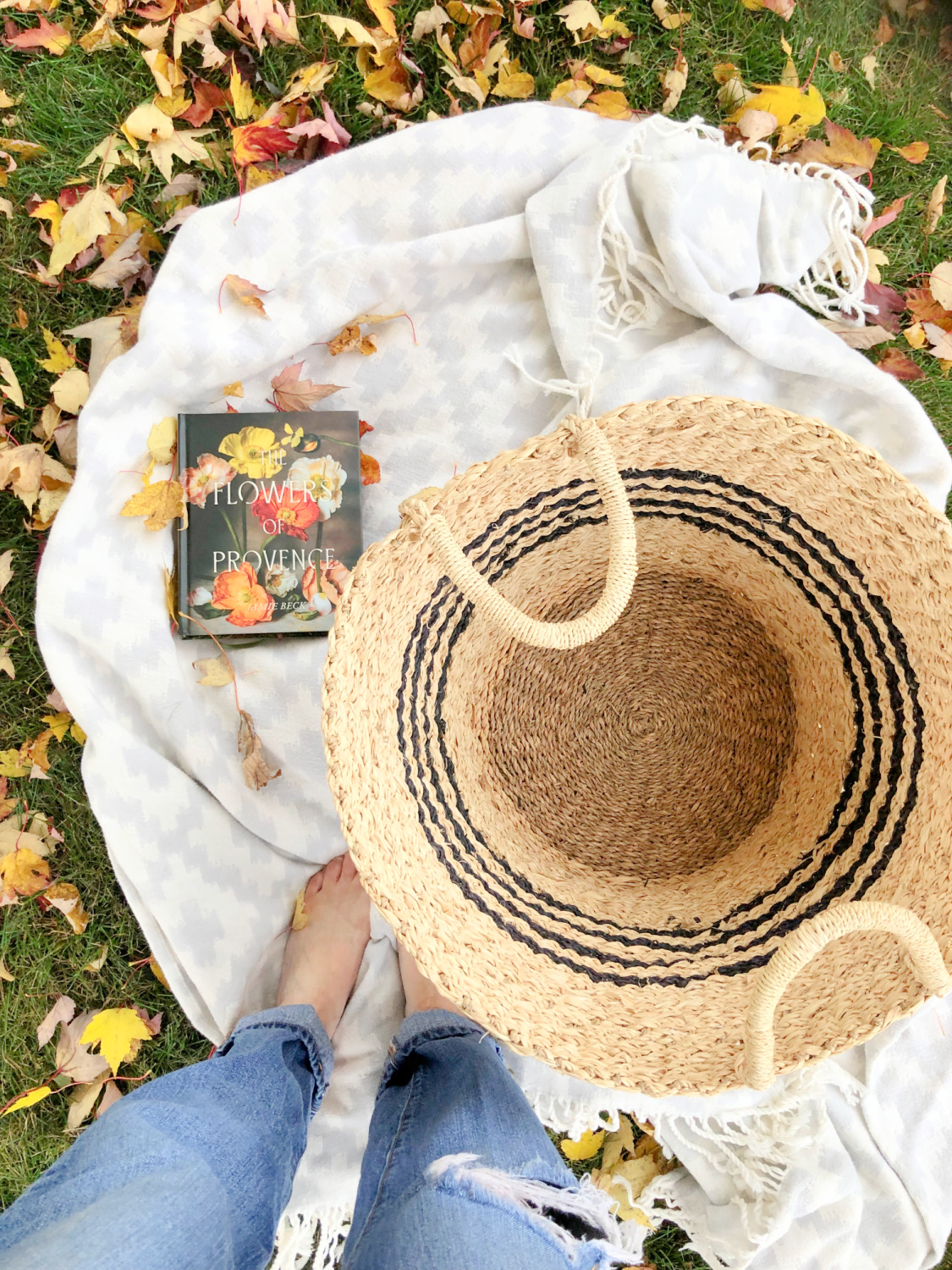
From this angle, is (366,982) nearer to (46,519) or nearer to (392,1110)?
(392,1110)

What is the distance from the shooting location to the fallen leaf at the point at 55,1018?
1.16 metres

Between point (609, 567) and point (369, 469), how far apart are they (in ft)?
1.45

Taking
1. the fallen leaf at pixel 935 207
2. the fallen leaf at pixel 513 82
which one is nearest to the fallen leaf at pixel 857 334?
the fallen leaf at pixel 935 207

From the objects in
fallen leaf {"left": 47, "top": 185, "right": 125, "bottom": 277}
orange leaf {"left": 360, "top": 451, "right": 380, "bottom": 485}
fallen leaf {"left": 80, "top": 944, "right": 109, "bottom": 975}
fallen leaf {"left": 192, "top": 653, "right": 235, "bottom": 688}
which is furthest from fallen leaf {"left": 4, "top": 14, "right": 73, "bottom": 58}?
fallen leaf {"left": 80, "top": 944, "right": 109, "bottom": 975}

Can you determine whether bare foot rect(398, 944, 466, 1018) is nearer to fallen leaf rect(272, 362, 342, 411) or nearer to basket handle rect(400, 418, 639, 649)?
basket handle rect(400, 418, 639, 649)

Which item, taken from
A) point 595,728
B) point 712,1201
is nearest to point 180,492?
point 595,728

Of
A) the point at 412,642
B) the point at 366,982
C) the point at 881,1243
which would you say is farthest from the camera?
the point at 366,982

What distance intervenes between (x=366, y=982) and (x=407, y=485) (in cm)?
62

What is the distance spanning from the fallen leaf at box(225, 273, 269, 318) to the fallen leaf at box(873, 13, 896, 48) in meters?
0.87

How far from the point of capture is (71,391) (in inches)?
44.9

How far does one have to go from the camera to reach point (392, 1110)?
951mm

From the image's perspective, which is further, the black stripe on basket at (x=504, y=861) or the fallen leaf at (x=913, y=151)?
the fallen leaf at (x=913, y=151)

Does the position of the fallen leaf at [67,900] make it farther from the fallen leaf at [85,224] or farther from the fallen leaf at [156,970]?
the fallen leaf at [85,224]

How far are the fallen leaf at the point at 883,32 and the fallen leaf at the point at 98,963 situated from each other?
155 cm
